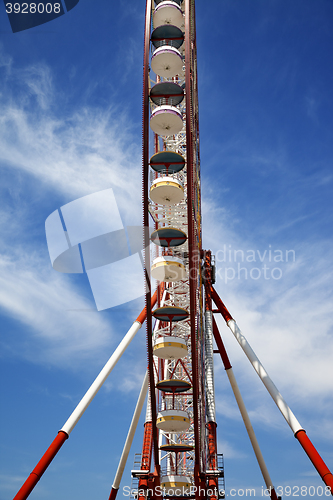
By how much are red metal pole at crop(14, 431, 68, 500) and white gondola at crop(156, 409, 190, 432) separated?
546cm

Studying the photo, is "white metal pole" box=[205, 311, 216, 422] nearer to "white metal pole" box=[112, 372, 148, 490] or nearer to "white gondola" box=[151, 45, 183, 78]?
"white metal pole" box=[112, 372, 148, 490]

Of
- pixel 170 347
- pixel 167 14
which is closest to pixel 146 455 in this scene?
pixel 170 347

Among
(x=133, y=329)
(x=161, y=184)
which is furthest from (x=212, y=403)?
(x=161, y=184)

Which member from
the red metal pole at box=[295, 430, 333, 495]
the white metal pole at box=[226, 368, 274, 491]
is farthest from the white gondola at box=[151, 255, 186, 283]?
the red metal pole at box=[295, 430, 333, 495]

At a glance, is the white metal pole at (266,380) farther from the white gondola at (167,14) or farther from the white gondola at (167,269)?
the white gondola at (167,14)

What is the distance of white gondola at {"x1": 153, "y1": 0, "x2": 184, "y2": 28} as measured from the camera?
Answer: 2920 centimetres

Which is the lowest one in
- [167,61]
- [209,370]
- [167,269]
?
[209,370]

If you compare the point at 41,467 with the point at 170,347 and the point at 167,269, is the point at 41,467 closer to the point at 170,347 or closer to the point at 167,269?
the point at 170,347

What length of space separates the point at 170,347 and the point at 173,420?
13.6ft

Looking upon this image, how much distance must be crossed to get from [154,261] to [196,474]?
40.8 feet

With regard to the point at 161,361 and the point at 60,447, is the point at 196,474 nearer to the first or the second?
the point at 60,447

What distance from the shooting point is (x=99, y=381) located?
2750 centimetres

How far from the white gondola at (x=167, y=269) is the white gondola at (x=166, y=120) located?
7939 millimetres

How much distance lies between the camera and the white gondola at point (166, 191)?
89.4ft
